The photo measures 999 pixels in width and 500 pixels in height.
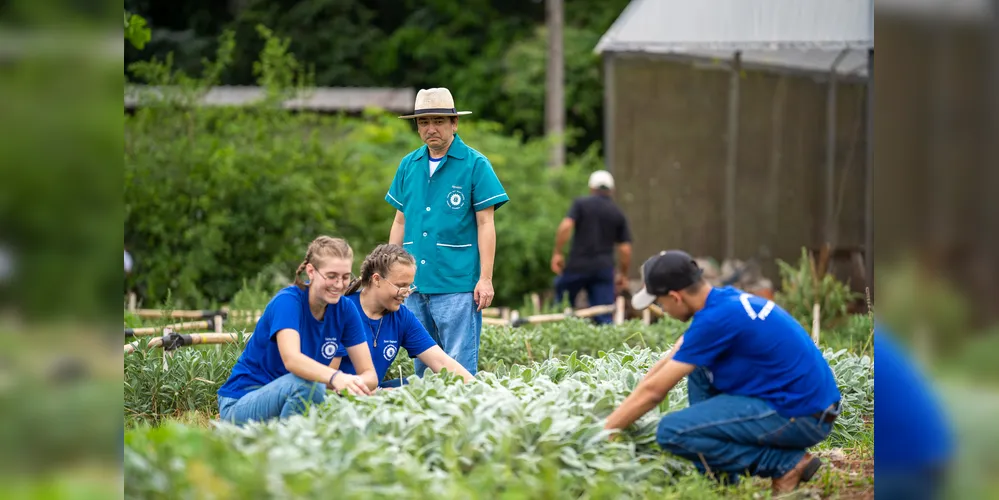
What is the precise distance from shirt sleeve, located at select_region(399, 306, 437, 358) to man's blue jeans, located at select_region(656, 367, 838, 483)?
1408mm

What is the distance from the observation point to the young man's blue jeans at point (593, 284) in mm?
11055

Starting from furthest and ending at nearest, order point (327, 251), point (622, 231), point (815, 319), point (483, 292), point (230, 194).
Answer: point (230, 194) → point (622, 231) → point (815, 319) → point (483, 292) → point (327, 251)

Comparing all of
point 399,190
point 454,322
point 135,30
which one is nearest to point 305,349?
point 454,322

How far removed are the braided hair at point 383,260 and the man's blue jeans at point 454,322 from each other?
713 millimetres

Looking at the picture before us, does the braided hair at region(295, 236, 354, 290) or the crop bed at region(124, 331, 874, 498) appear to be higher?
the braided hair at region(295, 236, 354, 290)

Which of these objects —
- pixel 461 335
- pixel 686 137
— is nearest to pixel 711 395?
pixel 461 335

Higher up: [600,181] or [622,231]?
[600,181]

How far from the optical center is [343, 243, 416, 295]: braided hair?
5.15m

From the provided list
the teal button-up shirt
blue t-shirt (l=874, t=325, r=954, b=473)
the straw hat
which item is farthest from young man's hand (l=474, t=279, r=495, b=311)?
blue t-shirt (l=874, t=325, r=954, b=473)

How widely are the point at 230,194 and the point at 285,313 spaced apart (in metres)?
7.12

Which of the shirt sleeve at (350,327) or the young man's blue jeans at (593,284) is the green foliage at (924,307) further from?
the young man's blue jeans at (593,284)

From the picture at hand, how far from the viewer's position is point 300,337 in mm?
4832

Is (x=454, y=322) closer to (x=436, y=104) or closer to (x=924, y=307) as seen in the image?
(x=436, y=104)

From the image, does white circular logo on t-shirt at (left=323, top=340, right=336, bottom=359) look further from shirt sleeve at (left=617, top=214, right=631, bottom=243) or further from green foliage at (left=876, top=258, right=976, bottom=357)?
shirt sleeve at (left=617, top=214, right=631, bottom=243)
